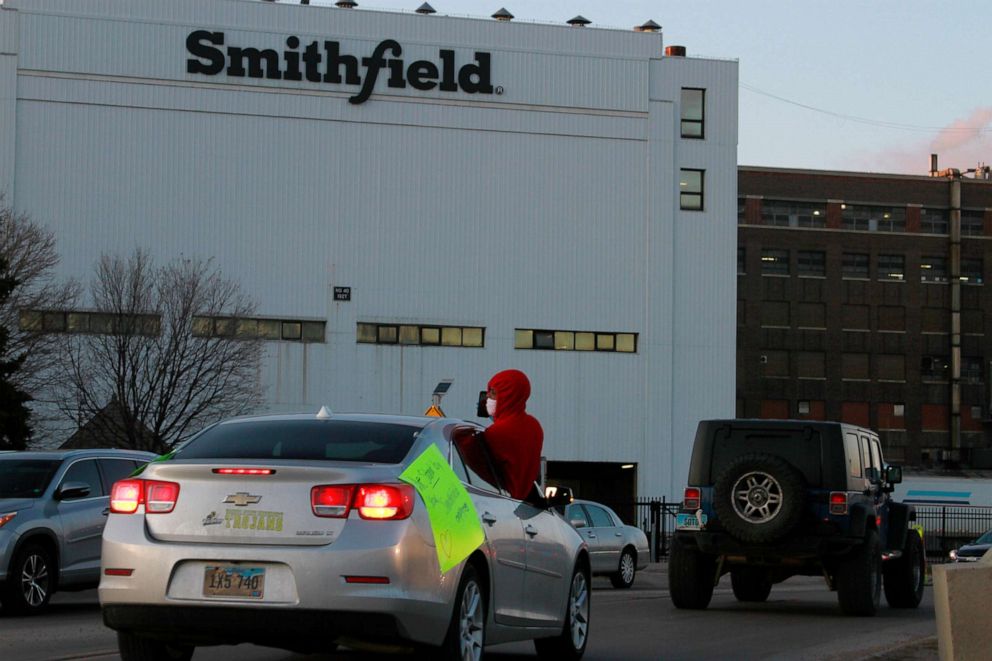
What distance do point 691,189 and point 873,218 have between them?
1578 inches

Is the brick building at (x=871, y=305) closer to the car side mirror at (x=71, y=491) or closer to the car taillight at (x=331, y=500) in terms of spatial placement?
the car side mirror at (x=71, y=491)

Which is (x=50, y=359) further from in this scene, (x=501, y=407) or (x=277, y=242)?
(x=501, y=407)

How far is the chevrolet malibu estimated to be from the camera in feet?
27.6

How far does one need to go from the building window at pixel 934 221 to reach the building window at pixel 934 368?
299 inches

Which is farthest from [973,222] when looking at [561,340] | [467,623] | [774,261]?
[467,623]

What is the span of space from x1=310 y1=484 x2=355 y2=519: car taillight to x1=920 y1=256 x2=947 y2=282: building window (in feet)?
291

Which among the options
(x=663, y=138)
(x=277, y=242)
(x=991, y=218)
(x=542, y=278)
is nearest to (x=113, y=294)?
(x=277, y=242)

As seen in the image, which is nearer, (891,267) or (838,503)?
(838,503)

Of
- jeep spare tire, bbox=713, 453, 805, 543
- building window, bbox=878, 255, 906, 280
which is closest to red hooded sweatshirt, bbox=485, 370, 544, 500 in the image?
jeep spare tire, bbox=713, 453, 805, 543

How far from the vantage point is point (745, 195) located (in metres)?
91.1

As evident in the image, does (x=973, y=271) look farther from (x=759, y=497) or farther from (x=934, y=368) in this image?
(x=759, y=497)

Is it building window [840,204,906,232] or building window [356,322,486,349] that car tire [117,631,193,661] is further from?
building window [840,204,906,232]

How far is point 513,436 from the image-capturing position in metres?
10.7

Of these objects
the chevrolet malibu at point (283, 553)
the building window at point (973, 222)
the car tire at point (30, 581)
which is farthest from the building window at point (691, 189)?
the chevrolet malibu at point (283, 553)
